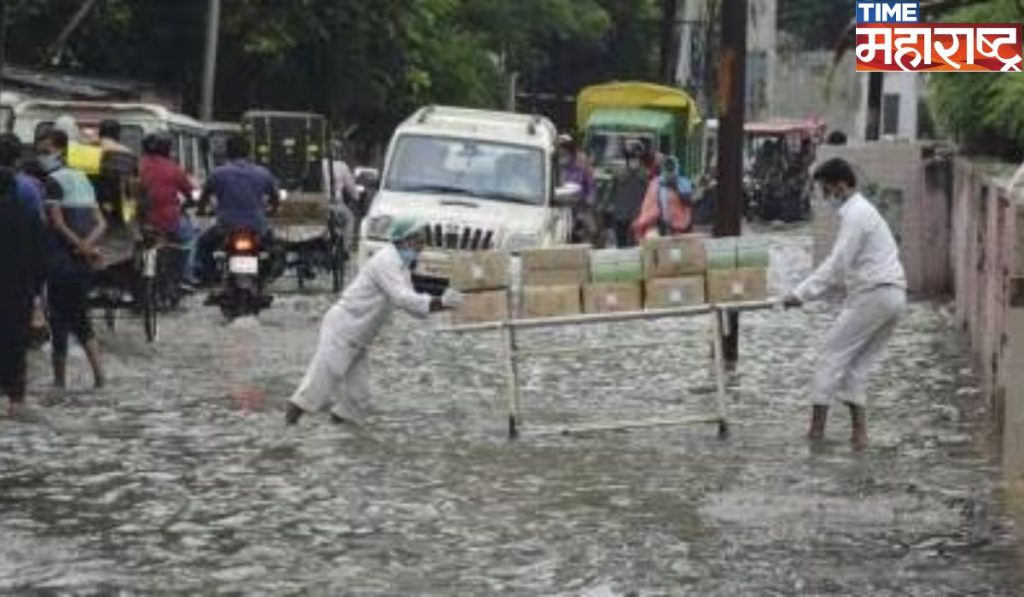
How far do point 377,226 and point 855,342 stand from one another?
954 centimetres

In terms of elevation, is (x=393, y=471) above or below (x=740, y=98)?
below

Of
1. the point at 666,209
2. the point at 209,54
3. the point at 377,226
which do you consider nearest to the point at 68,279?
the point at 377,226

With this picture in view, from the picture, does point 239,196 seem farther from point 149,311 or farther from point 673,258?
point 673,258

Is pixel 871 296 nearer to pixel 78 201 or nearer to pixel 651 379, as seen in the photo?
pixel 651 379

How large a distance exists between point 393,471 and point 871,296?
3.22m

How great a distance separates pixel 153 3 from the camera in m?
38.7

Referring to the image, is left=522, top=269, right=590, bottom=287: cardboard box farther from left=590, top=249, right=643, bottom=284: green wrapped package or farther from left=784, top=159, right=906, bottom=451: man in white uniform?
left=784, top=159, right=906, bottom=451: man in white uniform

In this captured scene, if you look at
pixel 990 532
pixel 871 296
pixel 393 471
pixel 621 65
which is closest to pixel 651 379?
pixel 871 296

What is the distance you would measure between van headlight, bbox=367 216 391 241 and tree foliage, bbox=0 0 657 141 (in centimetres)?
1536

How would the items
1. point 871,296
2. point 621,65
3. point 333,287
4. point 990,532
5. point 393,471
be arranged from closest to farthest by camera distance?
point 990,532 → point 393,471 → point 871,296 → point 333,287 → point 621,65

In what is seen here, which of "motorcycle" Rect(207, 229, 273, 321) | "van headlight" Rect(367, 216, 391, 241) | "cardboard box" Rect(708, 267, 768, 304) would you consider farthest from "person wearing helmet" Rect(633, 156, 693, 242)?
"cardboard box" Rect(708, 267, 768, 304)

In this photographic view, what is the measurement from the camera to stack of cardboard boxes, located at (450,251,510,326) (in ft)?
41.0

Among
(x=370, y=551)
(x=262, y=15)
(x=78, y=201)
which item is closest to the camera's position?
(x=370, y=551)

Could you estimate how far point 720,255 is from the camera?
41.8 feet
